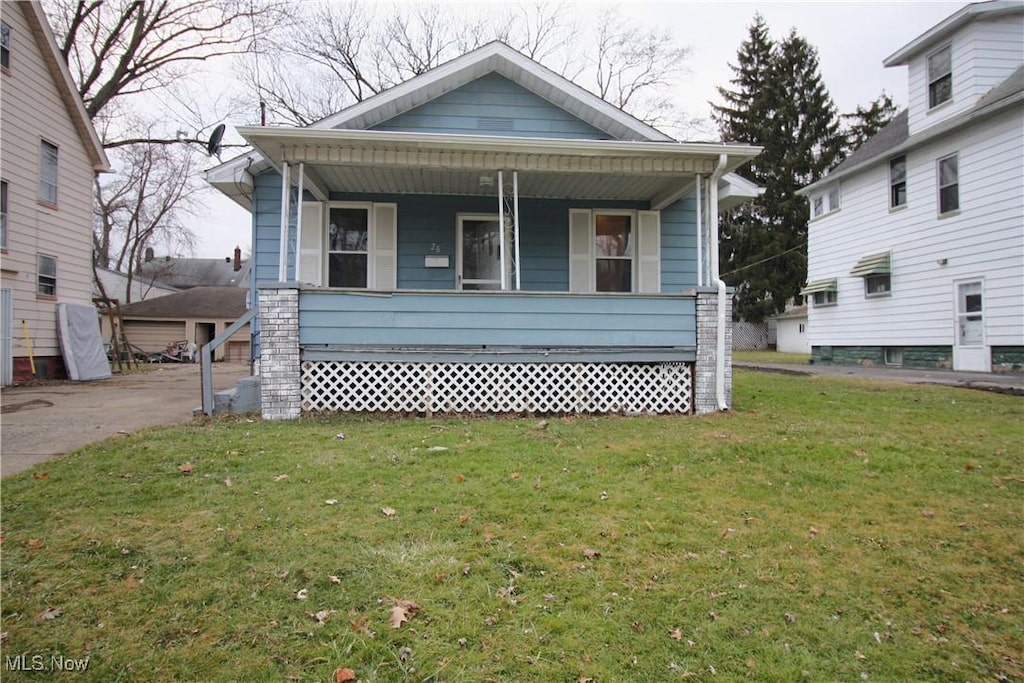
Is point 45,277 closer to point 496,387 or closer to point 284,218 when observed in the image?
point 284,218

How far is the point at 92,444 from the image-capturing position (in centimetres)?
522

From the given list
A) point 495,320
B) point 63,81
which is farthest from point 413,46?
point 495,320

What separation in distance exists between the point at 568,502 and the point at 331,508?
5.20 ft

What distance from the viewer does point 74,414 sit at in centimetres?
718

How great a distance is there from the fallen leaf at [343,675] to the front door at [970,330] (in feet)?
47.6

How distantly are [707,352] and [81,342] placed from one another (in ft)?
46.9

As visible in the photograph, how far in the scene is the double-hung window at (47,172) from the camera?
12641mm

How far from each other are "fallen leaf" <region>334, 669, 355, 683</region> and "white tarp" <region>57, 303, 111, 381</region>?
14211 millimetres

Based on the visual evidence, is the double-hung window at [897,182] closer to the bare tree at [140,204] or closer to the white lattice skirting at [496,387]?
the white lattice skirting at [496,387]

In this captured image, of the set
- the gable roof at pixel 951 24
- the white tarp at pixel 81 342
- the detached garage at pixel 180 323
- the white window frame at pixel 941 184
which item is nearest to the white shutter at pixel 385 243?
the white tarp at pixel 81 342

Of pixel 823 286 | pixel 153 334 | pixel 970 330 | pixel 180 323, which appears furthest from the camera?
pixel 180 323

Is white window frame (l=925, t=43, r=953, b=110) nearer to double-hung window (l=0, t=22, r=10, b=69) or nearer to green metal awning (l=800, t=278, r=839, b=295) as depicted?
green metal awning (l=800, t=278, r=839, b=295)

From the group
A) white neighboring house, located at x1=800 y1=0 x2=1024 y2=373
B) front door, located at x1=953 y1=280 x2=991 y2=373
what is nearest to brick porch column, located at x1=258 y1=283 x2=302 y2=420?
white neighboring house, located at x1=800 y1=0 x2=1024 y2=373

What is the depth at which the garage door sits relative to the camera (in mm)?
27781
